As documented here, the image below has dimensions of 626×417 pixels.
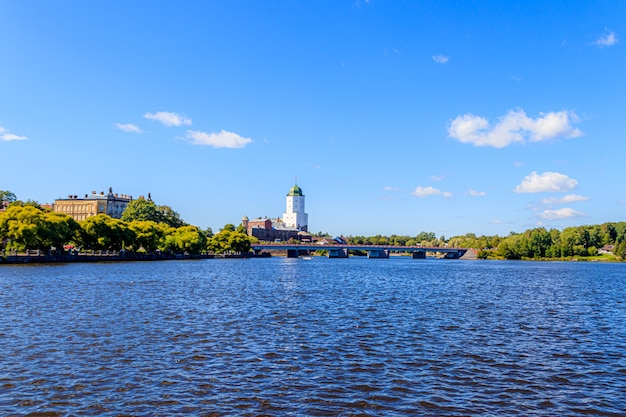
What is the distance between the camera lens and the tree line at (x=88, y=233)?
91.0 meters

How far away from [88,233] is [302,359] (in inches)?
4081

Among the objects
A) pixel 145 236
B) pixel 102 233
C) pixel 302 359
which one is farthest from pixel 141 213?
pixel 302 359

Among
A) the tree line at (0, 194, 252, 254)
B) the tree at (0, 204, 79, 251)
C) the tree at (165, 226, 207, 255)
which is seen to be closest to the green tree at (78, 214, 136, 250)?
the tree line at (0, 194, 252, 254)

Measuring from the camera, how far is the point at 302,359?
22891 mm

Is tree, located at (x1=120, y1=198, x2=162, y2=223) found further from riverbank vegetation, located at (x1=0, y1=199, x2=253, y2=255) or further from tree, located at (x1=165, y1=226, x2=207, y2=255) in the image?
tree, located at (x1=165, y1=226, x2=207, y2=255)

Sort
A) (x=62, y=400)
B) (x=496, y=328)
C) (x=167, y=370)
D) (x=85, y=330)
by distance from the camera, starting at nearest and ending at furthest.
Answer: (x=62, y=400) → (x=167, y=370) → (x=85, y=330) → (x=496, y=328)

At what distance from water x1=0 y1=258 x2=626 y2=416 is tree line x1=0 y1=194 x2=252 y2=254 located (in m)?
54.9

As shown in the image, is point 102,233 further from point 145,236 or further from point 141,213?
point 141,213

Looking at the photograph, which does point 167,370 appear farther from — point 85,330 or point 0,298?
point 0,298

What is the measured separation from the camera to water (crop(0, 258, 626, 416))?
55.2ft

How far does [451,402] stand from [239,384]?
7.30 m

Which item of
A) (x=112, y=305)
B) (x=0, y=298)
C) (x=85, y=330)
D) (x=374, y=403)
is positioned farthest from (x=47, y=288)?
(x=374, y=403)

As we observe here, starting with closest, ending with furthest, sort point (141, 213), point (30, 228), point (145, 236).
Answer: point (30, 228), point (145, 236), point (141, 213)

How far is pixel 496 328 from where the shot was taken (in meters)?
32.6
